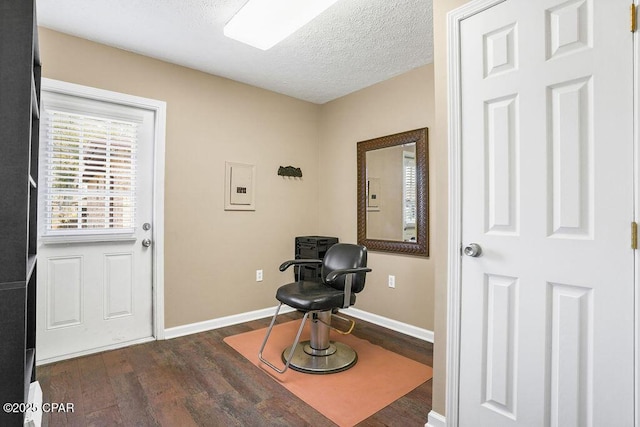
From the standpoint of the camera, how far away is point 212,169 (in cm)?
315

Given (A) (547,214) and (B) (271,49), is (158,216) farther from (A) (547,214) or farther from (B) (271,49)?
(A) (547,214)

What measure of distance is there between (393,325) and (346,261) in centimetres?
108

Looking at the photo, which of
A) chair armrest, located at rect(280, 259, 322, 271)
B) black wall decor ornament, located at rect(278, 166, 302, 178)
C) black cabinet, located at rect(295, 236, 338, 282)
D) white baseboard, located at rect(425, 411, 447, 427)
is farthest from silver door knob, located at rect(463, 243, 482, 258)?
black wall decor ornament, located at rect(278, 166, 302, 178)

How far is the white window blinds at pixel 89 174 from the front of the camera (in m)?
2.40

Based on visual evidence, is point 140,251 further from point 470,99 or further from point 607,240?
point 607,240

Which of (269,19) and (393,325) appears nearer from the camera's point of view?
(269,19)

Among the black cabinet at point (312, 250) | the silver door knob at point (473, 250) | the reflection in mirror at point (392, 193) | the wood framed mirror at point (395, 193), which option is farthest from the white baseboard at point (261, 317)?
the silver door knob at point (473, 250)

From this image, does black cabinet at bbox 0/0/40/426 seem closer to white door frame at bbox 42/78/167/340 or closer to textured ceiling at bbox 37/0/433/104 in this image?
textured ceiling at bbox 37/0/433/104

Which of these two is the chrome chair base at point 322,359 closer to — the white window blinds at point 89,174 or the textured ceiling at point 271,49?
the white window blinds at point 89,174

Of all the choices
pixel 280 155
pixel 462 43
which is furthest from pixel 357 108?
pixel 462 43

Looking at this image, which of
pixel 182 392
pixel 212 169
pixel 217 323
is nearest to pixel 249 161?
pixel 212 169

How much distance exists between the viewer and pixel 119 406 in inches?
74.1

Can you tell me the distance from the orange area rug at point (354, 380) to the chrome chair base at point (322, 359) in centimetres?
4

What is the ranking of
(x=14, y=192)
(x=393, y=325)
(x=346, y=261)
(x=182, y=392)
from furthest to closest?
(x=393, y=325) → (x=346, y=261) → (x=182, y=392) → (x=14, y=192)
